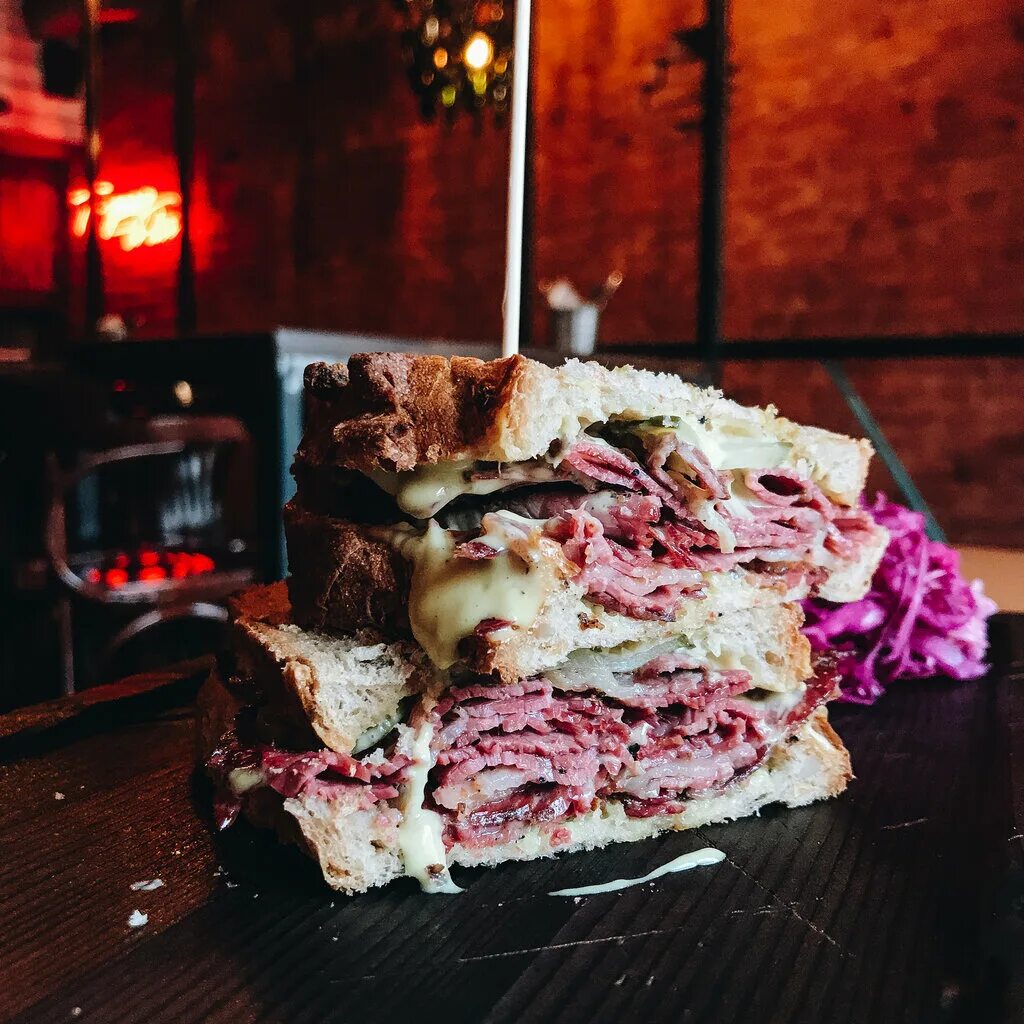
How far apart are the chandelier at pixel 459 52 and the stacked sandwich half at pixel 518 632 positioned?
4878mm

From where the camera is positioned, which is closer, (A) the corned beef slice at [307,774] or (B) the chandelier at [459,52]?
(A) the corned beef slice at [307,774]

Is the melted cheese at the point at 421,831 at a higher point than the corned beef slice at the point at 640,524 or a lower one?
lower

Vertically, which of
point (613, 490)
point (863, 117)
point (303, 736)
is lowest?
point (303, 736)

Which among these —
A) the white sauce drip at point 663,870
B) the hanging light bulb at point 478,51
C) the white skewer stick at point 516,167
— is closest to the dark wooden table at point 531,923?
the white sauce drip at point 663,870

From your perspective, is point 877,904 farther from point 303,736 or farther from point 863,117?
point 863,117

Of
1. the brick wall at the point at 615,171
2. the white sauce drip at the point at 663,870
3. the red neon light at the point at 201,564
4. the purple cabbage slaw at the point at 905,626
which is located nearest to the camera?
the white sauce drip at the point at 663,870

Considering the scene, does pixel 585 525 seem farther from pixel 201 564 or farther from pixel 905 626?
pixel 201 564

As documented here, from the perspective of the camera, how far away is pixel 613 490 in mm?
1501

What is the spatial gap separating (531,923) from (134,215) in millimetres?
10651

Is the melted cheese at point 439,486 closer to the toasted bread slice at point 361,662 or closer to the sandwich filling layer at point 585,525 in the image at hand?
the sandwich filling layer at point 585,525

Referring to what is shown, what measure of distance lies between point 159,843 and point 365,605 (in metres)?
Answer: 0.48

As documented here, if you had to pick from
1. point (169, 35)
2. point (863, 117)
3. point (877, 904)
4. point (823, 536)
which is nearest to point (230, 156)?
point (169, 35)

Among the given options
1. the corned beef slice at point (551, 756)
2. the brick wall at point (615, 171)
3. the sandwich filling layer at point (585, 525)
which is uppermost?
the brick wall at point (615, 171)

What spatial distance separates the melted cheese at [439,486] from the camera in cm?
144
